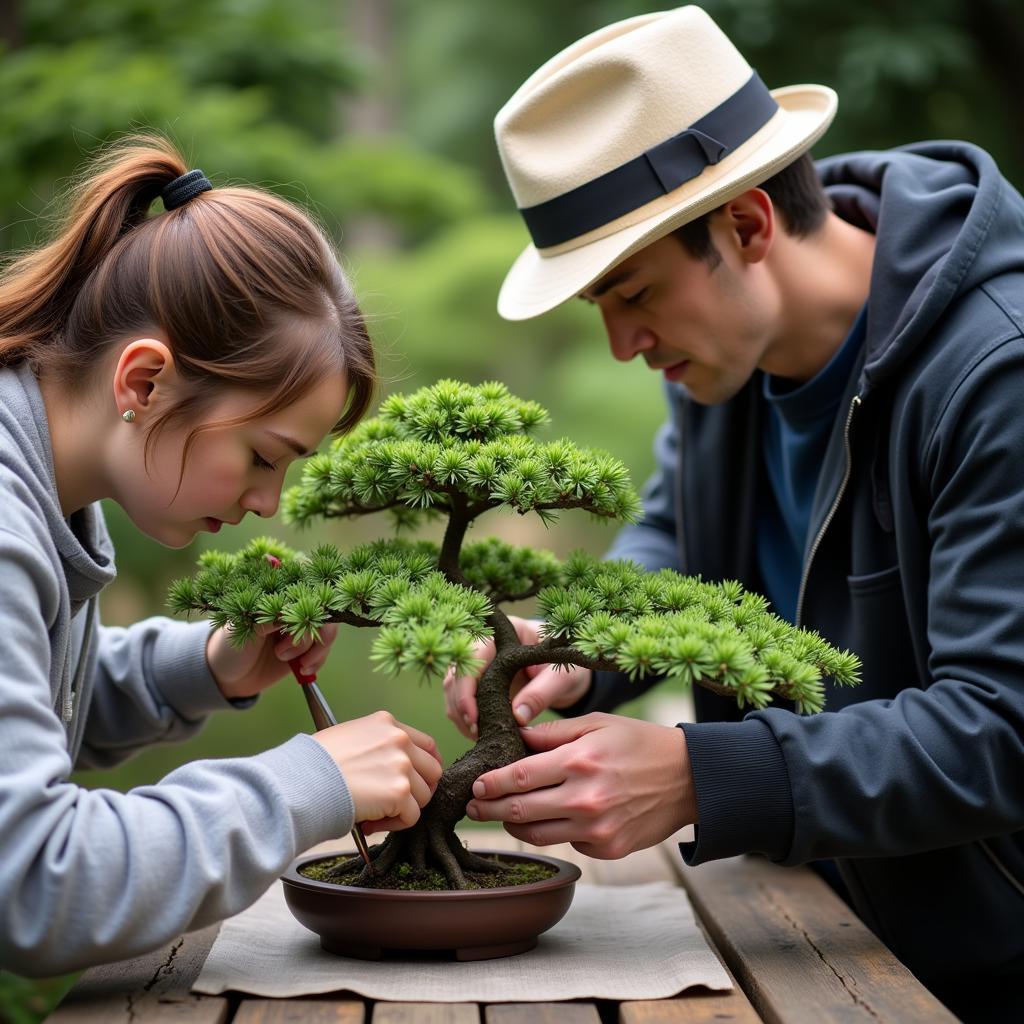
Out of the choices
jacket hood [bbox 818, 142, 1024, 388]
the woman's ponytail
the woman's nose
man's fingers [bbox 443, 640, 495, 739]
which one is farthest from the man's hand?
the woman's ponytail

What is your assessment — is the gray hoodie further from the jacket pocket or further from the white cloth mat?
the jacket pocket

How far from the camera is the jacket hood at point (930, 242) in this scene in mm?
1835

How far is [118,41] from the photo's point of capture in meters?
4.11

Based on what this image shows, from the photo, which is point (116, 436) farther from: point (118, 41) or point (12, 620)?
point (118, 41)

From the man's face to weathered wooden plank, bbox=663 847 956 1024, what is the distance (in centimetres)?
81

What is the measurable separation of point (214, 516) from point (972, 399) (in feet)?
3.43

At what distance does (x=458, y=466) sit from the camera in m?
1.63

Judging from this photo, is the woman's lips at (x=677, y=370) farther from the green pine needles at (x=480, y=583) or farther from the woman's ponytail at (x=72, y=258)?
the woman's ponytail at (x=72, y=258)

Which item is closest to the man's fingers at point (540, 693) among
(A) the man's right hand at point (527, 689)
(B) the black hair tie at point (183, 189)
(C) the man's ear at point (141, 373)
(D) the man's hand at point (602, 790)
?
(A) the man's right hand at point (527, 689)

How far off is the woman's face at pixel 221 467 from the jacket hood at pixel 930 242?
0.83m

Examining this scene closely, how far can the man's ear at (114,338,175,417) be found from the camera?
5.07 feet

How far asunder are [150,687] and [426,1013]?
90 cm

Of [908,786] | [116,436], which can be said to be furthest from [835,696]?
[116,436]

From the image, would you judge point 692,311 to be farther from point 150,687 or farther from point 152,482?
point 150,687
